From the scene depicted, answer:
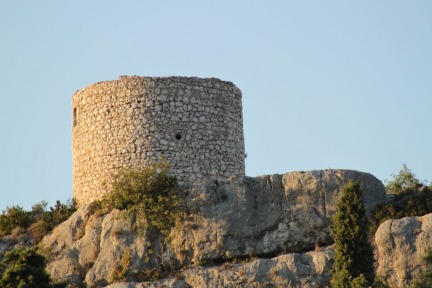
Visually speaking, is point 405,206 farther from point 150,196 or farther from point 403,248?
point 150,196

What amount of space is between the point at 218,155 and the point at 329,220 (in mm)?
4721

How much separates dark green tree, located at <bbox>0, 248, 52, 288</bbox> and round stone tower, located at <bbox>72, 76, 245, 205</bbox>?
244 inches

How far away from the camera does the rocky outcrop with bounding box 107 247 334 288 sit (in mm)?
37219

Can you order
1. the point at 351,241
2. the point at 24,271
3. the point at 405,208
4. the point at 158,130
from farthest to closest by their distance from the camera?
the point at 158,130 → the point at 405,208 → the point at 351,241 → the point at 24,271

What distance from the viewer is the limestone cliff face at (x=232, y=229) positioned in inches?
1517

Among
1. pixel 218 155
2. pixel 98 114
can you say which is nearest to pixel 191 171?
pixel 218 155

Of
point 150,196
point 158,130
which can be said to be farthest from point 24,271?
point 158,130

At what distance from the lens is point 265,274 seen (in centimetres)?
3753

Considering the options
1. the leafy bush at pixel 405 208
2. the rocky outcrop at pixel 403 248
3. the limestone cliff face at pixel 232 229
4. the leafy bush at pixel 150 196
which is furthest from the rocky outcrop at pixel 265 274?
the leafy bush at pixel 150 196

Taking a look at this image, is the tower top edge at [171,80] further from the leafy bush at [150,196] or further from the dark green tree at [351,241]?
the dark green tree at [351,241]

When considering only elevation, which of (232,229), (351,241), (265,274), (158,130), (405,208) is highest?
(158,130)

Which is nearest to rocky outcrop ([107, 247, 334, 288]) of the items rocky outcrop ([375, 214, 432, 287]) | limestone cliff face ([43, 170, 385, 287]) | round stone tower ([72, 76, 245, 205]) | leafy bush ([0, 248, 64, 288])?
limestone cliff face ([43, 170, 385, 287])

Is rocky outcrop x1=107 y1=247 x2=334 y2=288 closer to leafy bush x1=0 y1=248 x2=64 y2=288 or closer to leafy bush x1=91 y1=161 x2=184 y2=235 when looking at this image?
leafy bush x1=91 y1=161 x2=184 y2=235

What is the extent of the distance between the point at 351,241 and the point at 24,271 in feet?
29.6
